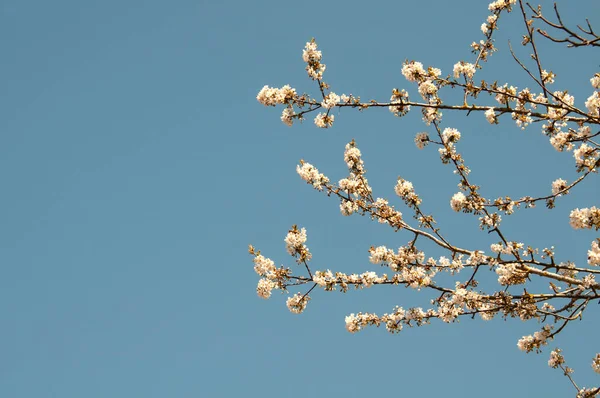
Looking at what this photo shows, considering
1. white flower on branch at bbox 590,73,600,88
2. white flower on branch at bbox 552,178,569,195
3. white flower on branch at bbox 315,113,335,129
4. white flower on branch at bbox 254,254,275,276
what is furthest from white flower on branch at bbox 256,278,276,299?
white flower on branch at bbox 590,73,600,88

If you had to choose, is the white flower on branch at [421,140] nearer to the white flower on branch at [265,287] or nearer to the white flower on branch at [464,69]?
the white flower on branch at [464,69]

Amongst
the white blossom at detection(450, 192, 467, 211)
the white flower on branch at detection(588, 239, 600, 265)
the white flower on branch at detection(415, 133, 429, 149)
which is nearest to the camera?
the white flower on branch at detection(588, 239, 600, 265)

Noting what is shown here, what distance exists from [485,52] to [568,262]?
3.55m

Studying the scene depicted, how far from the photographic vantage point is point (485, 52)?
10.2 metres

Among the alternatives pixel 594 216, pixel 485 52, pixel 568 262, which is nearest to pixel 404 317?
pixel 568 262

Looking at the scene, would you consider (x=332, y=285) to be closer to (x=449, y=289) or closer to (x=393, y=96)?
(x=449, y=289)

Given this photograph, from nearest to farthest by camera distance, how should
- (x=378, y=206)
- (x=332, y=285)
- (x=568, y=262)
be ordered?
(x=568, y=262) < (x=332, y=285) < (x=378, y=206)

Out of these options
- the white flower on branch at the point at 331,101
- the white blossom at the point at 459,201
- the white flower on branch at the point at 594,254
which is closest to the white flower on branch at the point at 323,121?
the white flower on branch at the point at 331,101

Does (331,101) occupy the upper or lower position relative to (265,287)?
upper

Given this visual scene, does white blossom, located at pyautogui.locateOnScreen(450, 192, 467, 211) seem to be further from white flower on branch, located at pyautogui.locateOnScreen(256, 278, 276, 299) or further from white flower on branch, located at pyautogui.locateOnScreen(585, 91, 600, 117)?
white flower on branch, located at pyautogui.locateOnScreen(256, 278, 276, 299)

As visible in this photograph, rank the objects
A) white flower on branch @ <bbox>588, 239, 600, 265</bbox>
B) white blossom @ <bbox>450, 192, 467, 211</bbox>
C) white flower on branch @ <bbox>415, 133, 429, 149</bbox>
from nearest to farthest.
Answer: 1. white flower on branch @ <bbox>588, 239, 600, 265</bbox>
2. white blossom @ <bbox>450, 192, 467, 211</bbox>
3. white flower on branch @ <bbox>415, 133, 429, 149</bbox>

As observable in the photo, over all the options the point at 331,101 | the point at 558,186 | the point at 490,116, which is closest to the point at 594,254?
the point at 558,186

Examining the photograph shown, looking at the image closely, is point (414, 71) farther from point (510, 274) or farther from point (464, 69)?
point (510, 274)

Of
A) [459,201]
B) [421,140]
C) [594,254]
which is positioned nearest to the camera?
[594,254]
